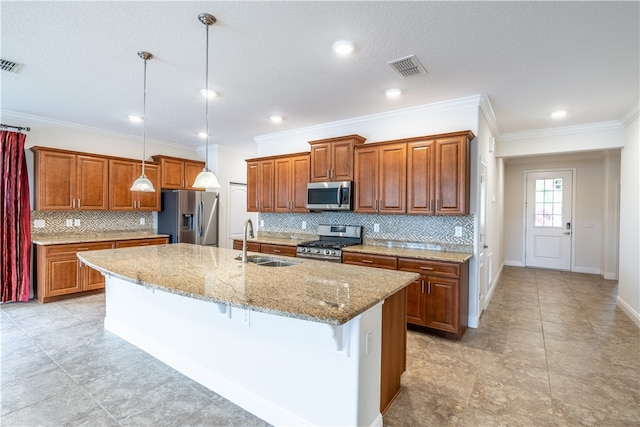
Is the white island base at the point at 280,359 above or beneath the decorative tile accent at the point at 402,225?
beneath

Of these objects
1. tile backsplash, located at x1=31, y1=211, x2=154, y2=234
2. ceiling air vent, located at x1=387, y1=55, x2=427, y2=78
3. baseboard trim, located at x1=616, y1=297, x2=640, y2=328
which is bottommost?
baseboard trim, located at x1=616, y1=297, x2=640, y2=328

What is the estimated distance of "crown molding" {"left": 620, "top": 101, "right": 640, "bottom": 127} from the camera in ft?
12.2

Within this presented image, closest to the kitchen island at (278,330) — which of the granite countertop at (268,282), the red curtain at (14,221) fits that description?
the granite countertop at (268,282)

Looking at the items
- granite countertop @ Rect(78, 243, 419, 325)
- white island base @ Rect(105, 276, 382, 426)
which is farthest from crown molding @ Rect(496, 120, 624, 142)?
white island base @ Rect(105, 276, 382, 426)

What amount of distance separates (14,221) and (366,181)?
4829 mm

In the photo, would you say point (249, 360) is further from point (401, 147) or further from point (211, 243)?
point (211, 243)

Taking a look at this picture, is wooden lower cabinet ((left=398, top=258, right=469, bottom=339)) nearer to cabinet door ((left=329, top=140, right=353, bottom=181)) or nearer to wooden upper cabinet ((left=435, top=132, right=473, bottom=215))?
wooden upper cabinet ((left=435, top=132, right=473, bottom=215))

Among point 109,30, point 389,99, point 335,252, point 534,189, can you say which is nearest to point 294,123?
point 389,99

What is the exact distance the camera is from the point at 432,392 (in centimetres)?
235

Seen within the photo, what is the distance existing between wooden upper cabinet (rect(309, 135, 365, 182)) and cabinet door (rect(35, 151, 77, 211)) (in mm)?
3662

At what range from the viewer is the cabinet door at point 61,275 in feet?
14.2

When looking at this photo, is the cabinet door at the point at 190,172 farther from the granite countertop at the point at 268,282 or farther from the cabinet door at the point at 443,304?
the cabinet door at the point at 443,304

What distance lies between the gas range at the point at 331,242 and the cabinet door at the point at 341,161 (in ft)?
2.48

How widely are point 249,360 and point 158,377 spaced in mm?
999
